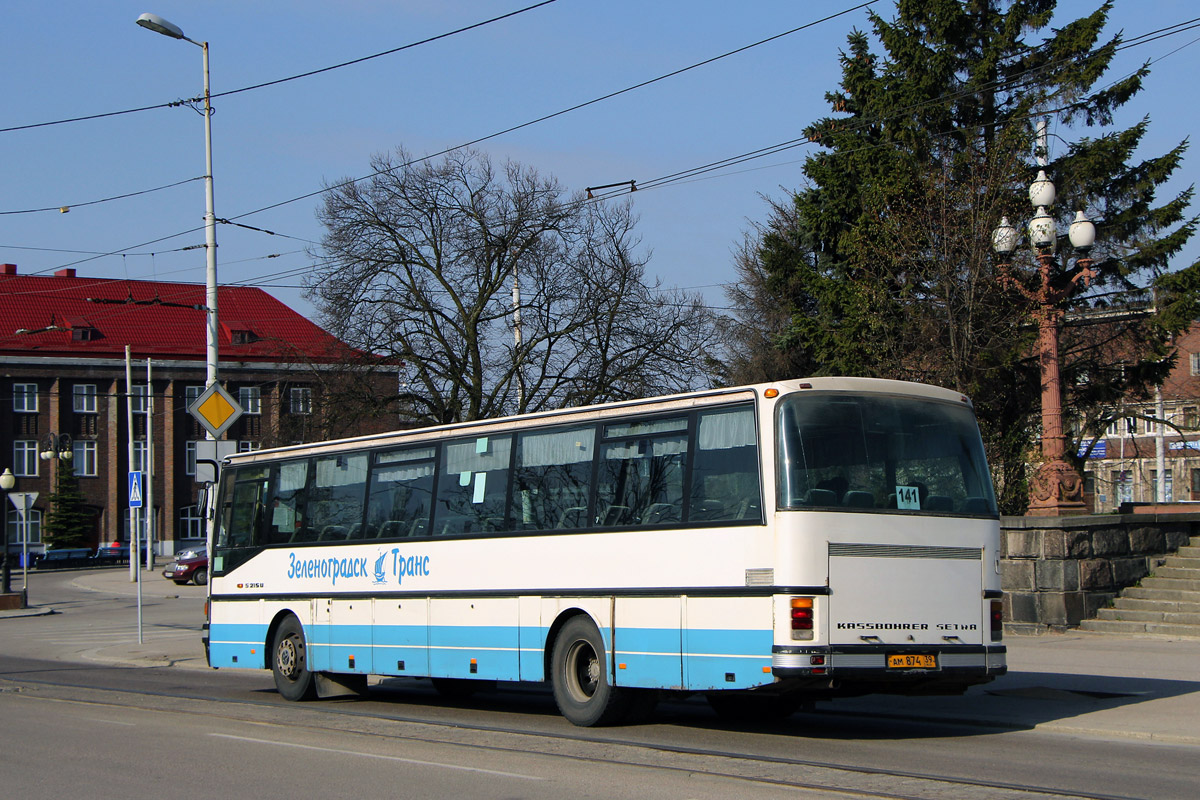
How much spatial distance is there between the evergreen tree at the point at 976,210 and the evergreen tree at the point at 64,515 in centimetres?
5229

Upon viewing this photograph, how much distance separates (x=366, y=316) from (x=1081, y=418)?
20.1m

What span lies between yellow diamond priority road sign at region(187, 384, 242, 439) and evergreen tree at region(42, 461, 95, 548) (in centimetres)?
5522

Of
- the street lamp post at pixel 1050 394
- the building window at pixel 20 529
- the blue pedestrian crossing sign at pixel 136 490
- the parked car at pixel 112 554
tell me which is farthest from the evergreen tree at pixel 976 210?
the building window at pixel 20 529

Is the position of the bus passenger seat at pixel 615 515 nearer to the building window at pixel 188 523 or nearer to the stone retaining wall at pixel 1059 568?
the stone retaining wall at pixel 1059 568

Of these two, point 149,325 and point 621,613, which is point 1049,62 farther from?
point 149,325

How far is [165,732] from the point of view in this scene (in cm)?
1241

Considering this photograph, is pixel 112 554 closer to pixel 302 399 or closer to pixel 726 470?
pixel 302 399

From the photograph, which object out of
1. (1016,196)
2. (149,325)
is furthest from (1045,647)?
(149,325)

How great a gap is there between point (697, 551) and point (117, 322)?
2763 inches

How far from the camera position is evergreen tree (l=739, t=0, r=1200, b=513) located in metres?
23.7

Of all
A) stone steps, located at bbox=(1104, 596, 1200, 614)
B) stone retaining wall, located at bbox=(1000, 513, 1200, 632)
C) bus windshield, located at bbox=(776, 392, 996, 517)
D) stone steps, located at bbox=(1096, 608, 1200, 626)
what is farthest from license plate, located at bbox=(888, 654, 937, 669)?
stone steps, located at bbox=(1104, 596, 1200, 614)

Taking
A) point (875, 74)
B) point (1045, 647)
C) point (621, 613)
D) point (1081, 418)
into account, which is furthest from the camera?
point (1081, 418)

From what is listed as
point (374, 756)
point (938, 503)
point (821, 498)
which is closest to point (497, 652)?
point (374, 756)

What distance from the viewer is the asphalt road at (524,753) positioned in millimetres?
8773
